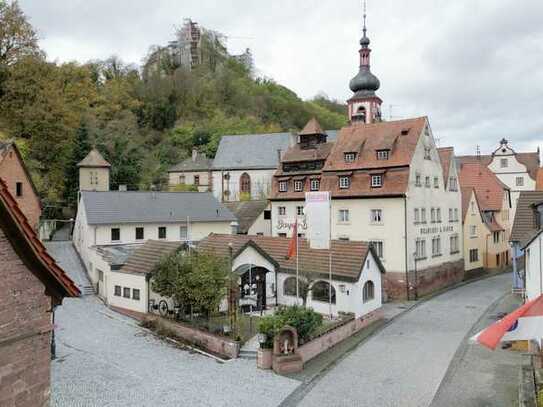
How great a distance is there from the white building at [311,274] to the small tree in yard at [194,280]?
1742mm

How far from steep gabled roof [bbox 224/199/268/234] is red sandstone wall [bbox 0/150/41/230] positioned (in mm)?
17864

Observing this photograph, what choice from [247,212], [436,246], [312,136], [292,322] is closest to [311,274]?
[292,322]

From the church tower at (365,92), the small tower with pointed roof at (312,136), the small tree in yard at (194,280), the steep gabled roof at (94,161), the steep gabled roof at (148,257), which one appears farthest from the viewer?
the church tower at (365,92)

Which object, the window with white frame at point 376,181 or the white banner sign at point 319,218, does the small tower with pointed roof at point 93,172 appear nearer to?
the window with white frame at point 376,181

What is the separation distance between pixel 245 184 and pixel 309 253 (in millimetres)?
33935

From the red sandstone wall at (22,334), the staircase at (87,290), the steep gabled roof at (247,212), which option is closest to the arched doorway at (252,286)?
the staircase at (87,290)

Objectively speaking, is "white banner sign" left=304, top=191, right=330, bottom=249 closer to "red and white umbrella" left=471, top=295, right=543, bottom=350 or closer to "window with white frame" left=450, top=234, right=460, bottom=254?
"red and white umbrella" left=471, top=295, right=543, bottom=350

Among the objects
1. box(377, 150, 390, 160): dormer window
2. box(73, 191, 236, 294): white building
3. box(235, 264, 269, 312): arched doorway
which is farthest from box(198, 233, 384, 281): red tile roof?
box(377, 150, 390, 160): dormer window

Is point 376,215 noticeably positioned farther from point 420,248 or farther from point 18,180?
point 18,180

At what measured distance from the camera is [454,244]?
3631 cm

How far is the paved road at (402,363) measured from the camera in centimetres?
1384

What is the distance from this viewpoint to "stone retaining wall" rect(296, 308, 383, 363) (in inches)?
683

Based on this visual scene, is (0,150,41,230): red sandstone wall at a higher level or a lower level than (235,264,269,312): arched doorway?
higher

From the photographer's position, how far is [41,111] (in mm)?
40219
